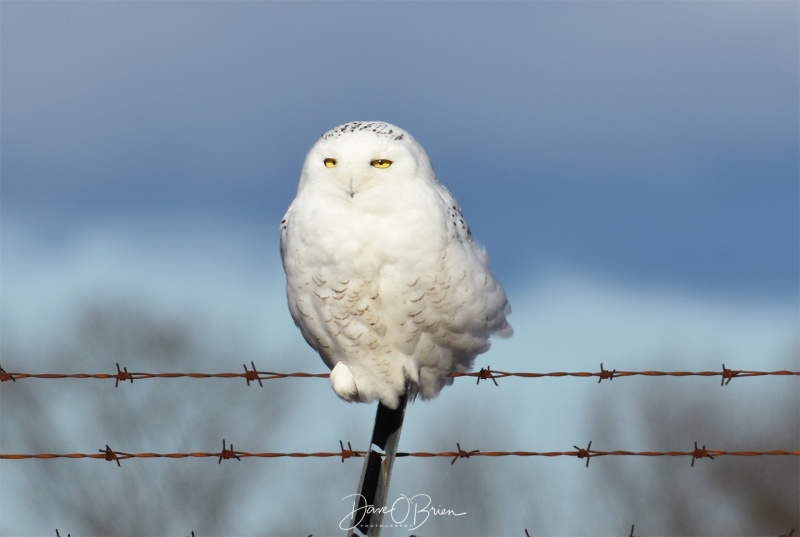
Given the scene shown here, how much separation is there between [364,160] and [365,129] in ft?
0.55

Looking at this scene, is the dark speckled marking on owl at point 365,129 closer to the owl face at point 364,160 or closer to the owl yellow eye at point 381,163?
the owl face at point 364,160

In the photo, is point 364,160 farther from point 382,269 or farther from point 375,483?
point 375,483

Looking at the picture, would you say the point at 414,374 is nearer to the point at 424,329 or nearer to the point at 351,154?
the point at 424,329

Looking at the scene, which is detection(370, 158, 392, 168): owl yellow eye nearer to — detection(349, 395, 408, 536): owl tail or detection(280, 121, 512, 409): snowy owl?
detection(280, 121, 512, 409): snowy owl

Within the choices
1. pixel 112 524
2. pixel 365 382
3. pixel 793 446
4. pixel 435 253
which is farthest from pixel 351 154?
pixel 793 446

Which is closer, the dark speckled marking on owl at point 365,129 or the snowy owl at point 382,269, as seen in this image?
the snowy owl at point 382,269

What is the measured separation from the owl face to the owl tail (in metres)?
0.98

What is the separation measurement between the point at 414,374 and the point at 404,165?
0.84m

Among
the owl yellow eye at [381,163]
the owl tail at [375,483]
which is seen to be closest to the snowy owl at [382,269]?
the owl yellow eye at [381,163]

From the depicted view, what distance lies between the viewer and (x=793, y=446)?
50.6 ft

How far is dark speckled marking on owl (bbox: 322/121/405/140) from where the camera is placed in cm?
482

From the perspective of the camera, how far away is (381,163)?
4.77 meters

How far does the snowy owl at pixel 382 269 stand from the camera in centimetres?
461

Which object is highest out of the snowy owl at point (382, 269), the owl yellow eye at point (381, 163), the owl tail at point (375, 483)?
the owl yellow eye at point (381, 163)
